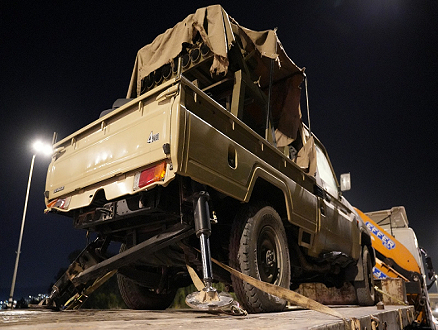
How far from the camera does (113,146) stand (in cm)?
347

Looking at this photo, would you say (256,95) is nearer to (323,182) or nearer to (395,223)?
(323,182)

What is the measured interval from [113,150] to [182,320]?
1.81 m

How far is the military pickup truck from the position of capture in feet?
10.1

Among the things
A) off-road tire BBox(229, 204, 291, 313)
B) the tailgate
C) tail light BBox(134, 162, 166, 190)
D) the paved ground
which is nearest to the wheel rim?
off-road tire BBox(229, 204, 291, 313)

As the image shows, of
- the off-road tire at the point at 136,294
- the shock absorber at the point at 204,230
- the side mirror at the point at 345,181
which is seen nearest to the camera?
the shock absorber at the point at 204,230

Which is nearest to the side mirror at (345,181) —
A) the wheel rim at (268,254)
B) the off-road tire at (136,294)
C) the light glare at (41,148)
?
the wheel rim at (268,254)

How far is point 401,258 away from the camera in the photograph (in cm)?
941

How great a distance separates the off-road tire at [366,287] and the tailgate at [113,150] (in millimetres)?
4907

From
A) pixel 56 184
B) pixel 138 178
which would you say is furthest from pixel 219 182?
pixel 56 184

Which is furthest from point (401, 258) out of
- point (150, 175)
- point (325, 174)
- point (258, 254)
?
point (150, 175)

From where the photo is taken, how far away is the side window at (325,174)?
234 inches

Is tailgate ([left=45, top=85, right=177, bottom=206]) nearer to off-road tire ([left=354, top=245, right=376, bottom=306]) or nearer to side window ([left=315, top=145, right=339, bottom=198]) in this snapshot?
side window ([left=315, top=145, right=339, bottom=198])

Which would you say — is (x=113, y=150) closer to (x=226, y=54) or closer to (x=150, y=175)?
(x=150, y=175)

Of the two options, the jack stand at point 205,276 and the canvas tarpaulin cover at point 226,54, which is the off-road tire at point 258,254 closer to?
the jack stand at point 205,276
